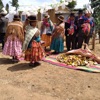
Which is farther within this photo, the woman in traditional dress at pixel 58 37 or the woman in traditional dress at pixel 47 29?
the woman in traditional dress at pixel 47 29

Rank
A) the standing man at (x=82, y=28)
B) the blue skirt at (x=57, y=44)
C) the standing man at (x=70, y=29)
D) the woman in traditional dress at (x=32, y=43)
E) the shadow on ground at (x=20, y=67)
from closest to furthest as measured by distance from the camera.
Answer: the woman in traditional dress at (x=32, y=43), the shadow on ground at (x=20, y=67), the standing man at (x=82, y=28), the blue skirt at (x=57, y=44), the standing man at (x=70, y=29)

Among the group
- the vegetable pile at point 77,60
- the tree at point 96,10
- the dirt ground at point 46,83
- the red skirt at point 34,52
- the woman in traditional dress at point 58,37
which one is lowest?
the dirt ground at point 46,83

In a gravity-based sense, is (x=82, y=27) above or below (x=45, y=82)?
above

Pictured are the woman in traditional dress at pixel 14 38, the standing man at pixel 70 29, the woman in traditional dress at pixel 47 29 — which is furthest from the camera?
the woman in traditional dress at pixel 47 29

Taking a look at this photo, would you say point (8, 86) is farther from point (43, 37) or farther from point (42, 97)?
point (43, 37)

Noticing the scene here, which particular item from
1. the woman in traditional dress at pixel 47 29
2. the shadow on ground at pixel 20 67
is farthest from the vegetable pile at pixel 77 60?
the woman in traditional dress at pixel 47 29

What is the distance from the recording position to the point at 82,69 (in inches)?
271

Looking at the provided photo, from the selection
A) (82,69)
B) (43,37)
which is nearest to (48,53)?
(43,37)

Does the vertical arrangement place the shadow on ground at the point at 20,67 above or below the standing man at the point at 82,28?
below

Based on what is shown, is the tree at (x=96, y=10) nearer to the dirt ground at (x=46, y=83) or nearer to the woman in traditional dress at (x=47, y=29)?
the woman in traditional dress at (x=47, y=29)

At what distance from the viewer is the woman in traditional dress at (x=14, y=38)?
729 cm

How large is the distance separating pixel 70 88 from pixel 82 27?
389cm

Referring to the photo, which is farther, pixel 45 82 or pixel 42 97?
pixel 45 82

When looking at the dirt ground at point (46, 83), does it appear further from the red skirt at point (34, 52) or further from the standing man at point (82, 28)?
the standing man at point (82, 28)
